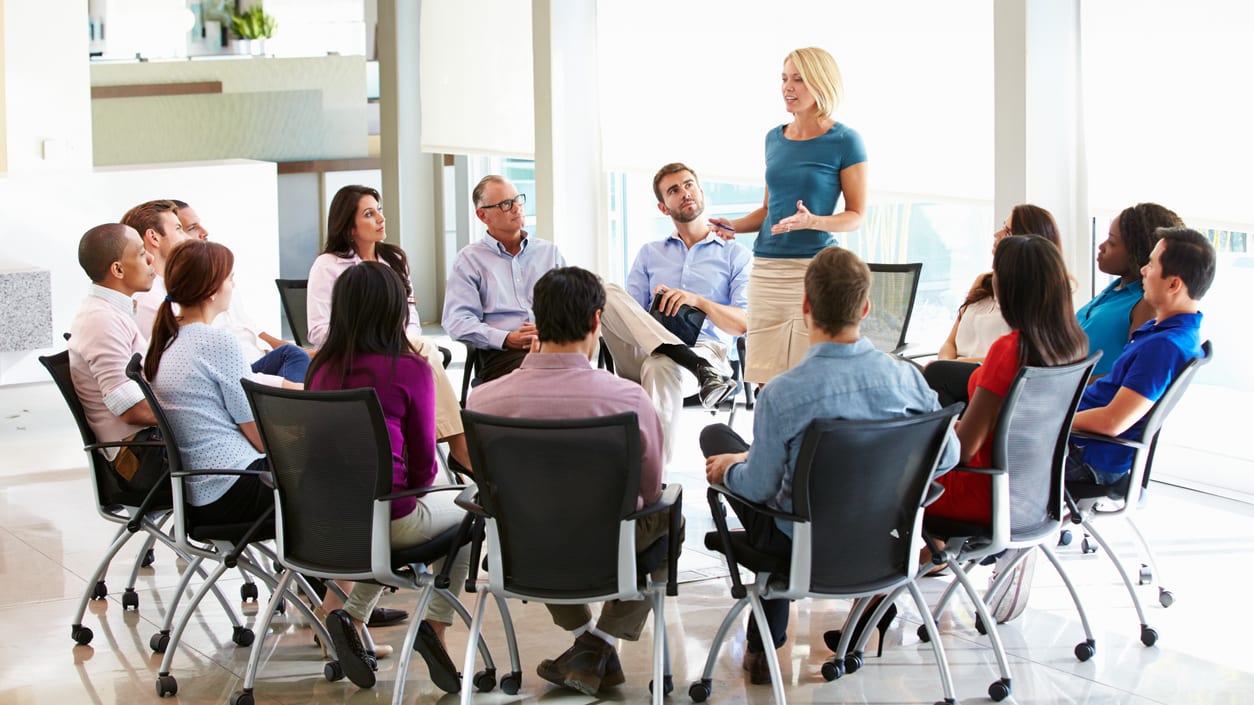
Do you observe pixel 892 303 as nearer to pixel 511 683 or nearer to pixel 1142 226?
pixel 1142 226

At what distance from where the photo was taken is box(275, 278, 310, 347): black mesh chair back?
5.76 metres

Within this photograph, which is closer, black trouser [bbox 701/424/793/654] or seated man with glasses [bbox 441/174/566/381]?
black trouser [bbox 701/424/793/654]

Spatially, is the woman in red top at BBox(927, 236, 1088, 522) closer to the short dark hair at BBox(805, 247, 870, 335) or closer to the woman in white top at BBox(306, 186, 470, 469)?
the short dark hair at BBox(805, 247, 870, 335)

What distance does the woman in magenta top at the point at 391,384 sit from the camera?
10.6 ft

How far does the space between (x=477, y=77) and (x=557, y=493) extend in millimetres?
7042

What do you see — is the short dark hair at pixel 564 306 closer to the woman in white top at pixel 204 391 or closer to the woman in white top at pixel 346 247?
the woman in white top at pixel 204 391

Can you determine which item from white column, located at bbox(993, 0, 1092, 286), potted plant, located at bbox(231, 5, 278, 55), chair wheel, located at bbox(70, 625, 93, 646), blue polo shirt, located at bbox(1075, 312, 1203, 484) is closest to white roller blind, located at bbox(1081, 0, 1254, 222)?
white column, located at bbox(993, 0, 1092, 286)

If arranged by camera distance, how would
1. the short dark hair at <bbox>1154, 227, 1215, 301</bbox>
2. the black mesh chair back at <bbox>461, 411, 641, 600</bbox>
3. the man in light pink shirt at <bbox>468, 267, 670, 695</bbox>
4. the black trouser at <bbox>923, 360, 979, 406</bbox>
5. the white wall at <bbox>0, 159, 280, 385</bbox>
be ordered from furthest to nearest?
the white wall at <bbox>0, 159, 280, 385</bbox> → the black trouser at <bbox>923, 360, 979, 406</bbox> → the short dark hair at <bbox>1154, 227, 1215, 301</bbox> → the man in light pink shirt at <bbox>468, 267, 670, 695</bbox> → the black mesh chair back at <bbox>461, 411, 641, 600</bbox>

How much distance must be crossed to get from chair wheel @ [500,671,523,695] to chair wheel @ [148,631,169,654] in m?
1.09

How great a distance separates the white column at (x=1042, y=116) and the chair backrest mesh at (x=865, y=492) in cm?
275

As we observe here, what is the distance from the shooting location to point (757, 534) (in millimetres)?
3148

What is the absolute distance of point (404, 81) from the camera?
1045 centimetres

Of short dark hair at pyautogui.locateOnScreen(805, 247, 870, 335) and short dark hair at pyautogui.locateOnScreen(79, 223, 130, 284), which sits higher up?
short dark hair at pyautogui.locateOnScreen(79, 223, 130, 284)

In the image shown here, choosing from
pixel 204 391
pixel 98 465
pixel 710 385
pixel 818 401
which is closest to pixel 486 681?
pixel 204 391
